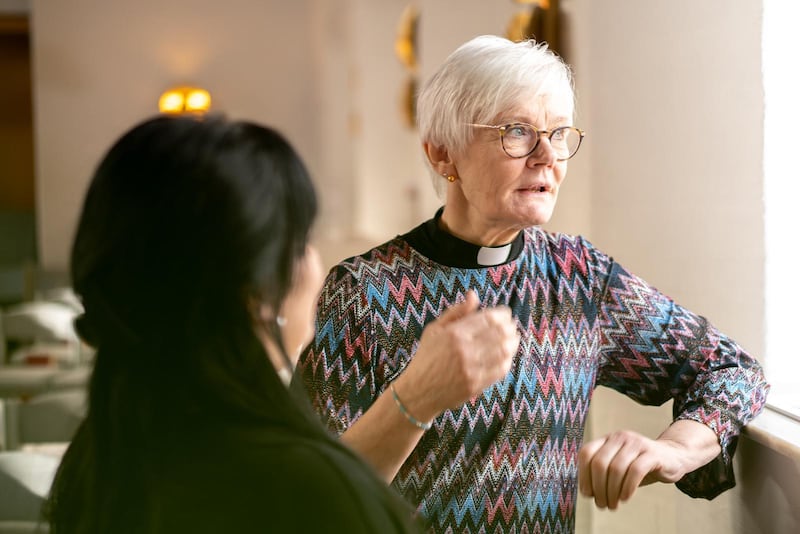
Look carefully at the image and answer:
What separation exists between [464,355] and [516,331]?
0.24 metres

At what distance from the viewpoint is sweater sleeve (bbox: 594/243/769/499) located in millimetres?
1396

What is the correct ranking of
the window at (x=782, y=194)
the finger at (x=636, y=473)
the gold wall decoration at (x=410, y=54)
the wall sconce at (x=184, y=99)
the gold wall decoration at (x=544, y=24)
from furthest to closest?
1. the wall sconce at (x=184, y=99)
2. the gold wall decoration at (x=410, y=54)
3. the gold wall decoration at (x=544, y=24)
4. the window at (x=782, y=194)
5. the finger at (x=636, y=473)

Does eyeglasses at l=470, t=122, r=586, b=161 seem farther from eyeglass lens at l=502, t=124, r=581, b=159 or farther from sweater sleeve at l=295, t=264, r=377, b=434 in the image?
sweater sleeve at l=295, t=264, r=377, b=434

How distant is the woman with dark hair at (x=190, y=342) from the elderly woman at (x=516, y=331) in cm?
55

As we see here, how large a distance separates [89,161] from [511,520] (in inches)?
318

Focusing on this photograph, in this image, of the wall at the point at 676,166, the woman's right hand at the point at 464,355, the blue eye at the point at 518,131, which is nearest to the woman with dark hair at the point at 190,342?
the woman's right hand at the point at 464,355

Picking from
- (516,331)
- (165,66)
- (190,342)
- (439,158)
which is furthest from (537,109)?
(165,66)

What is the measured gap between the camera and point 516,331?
1.31 meters

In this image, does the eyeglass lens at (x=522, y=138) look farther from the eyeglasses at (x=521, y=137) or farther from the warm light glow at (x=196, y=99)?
the warm light glow at (x=196, y=99)

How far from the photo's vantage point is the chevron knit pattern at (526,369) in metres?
1.37

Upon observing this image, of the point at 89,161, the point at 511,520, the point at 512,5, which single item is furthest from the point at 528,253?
the point at 89,161

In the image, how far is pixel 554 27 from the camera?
262cm

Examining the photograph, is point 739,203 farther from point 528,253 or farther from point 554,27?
point 554,27

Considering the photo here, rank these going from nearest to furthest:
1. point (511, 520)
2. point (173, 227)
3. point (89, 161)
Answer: point (173, 227)
point (511, 520)
point (89, 161)
